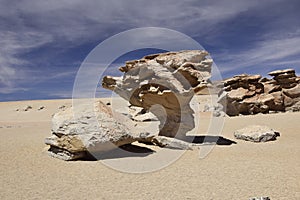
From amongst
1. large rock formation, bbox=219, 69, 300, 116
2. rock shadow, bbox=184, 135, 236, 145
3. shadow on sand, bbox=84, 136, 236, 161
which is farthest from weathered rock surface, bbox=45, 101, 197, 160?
large rock formation, bbox=219, 69, 300, 116

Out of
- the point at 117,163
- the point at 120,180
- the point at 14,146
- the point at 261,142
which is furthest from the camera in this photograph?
the point at 261,142

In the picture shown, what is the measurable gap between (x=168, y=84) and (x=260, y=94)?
14298 millimetres

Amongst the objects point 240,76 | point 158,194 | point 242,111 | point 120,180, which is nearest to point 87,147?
point 120,180

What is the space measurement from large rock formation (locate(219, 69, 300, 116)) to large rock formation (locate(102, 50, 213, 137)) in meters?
11.2

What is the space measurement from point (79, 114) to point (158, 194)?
3.96 meters

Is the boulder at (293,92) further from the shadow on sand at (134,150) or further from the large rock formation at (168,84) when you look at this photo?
the large rock formation at (168,84)

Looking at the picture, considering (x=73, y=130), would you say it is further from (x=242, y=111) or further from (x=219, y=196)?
(x=242, y=111)

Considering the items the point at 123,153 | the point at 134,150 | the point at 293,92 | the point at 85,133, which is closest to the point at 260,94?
the point at 293,92

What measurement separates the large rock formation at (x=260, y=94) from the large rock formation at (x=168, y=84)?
11157 mm

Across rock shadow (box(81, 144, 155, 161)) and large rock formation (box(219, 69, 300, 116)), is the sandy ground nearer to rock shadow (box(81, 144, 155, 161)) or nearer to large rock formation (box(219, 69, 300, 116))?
rock shadow (box(81, 144, 155, 161))

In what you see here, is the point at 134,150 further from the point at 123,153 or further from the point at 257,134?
the point at 257,134

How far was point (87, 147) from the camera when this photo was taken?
7.87 metres

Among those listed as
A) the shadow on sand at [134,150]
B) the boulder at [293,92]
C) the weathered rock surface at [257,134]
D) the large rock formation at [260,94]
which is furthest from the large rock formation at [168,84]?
the boulder at [293,92]

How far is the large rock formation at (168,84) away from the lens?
35.1 feet
